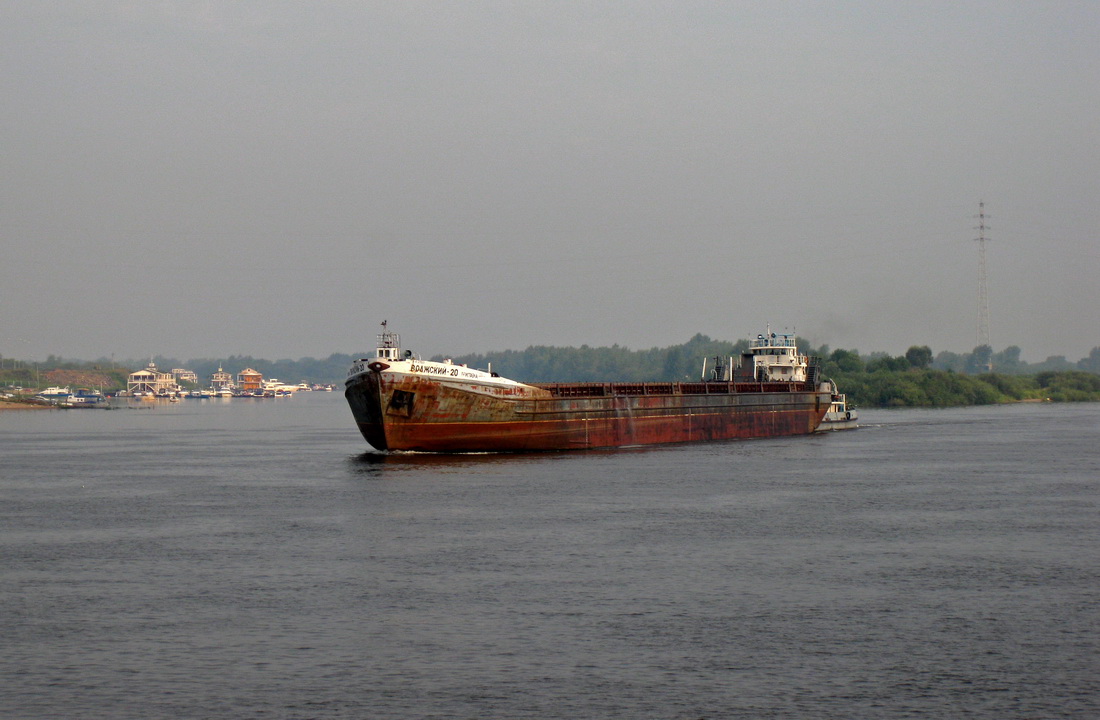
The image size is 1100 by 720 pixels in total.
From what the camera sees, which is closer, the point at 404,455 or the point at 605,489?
the point at 605,489

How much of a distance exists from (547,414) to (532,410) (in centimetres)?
153

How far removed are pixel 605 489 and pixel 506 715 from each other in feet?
116

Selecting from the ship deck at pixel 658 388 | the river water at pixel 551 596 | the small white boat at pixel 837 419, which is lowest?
the river water at pixel 551 596

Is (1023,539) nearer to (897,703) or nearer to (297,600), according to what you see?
(897,703)

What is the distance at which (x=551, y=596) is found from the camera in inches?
1315

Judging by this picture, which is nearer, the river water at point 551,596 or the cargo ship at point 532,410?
the river water at point 551,596

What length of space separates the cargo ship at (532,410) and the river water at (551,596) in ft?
17.5

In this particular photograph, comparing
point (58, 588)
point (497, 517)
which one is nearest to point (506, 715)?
point (58, 588)

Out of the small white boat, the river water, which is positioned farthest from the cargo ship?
the small white boat

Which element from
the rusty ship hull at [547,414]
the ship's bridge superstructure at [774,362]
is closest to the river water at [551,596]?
the rusty ship hull at [547,414]

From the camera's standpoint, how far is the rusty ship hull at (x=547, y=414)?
69938 mm

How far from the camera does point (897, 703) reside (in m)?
24.0

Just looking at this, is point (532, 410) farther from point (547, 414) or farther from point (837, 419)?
point (837, 419)

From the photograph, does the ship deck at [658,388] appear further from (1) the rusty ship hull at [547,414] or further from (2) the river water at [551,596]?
(2) the river water at [551,596]
